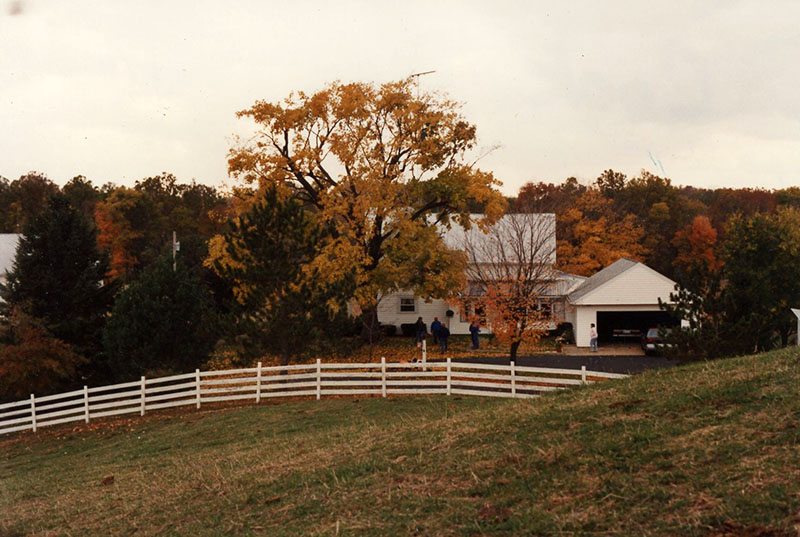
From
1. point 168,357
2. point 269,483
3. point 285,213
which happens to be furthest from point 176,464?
point 168,357

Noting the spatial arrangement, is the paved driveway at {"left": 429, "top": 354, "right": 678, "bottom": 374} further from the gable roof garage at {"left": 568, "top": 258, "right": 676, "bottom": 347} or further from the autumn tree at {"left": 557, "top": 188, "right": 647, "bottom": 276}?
the autumn tree at {"left": 557, "top": 188, "right": 647, "bottom": 276}

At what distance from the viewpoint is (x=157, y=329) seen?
29.0 metres

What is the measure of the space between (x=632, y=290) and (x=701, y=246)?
91.4 ft

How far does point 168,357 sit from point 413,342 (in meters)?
18.5

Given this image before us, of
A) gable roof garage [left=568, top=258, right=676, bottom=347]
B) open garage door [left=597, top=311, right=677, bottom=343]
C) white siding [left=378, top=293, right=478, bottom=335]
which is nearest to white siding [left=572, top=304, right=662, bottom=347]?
gable roof garage [left=568, top=258, right=676, bottom=347]

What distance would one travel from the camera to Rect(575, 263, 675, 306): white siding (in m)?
39.0

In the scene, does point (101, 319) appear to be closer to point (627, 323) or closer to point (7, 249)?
point (627, 323)

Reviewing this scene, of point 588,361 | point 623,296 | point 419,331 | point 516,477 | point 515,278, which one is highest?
point 515,278

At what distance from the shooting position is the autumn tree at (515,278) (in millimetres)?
29969

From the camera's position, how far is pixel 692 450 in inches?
290

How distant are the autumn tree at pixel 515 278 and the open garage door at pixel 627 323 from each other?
466 centimetres

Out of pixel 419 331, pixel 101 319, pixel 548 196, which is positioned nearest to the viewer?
pixel 101 319

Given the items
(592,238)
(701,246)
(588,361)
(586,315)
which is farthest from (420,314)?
(701,246)

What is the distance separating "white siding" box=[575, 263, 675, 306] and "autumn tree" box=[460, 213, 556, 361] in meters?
2.72
